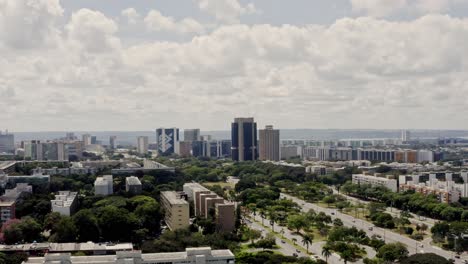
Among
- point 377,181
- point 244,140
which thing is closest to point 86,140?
point 244,140

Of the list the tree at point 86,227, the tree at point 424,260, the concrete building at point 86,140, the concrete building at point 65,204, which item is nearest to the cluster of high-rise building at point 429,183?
the tree at point 424,260

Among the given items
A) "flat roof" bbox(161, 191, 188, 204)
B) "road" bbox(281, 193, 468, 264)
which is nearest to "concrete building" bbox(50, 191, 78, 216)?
"flat roof" bbox(161, 191, 188, 204)

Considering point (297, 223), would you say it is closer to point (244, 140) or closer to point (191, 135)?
point (244, 140)

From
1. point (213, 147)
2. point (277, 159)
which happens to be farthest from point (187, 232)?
point (213, 147)

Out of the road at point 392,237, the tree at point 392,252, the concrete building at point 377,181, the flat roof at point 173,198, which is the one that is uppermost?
the flat roof at point 173,198

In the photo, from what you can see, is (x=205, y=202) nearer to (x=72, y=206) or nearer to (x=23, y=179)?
(x=72, y=206)

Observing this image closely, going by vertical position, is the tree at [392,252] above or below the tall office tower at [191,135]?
below

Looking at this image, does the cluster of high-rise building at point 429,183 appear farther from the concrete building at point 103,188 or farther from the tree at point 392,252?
the concrete building at point 103,188
